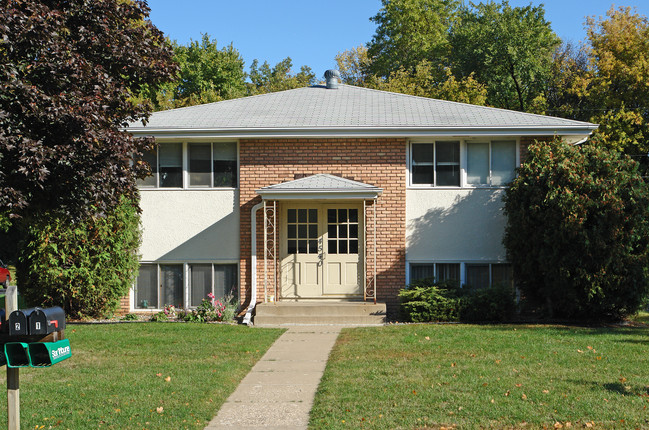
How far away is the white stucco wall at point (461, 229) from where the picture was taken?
51.4 ft

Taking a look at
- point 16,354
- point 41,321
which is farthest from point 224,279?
point 41,321

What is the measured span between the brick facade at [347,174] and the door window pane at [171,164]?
4.73 feet

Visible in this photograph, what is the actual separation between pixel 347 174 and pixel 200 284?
4212mm

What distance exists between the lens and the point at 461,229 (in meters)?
15.7

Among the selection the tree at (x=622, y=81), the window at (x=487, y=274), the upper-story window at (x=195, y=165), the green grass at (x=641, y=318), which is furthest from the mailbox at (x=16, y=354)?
the tree at (x=622, y=81)

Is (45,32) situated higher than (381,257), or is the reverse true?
(45,32)

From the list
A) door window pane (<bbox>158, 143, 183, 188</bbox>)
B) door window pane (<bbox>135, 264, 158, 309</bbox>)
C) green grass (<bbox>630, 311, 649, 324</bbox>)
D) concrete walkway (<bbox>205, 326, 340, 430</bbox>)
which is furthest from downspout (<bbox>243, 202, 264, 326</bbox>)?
green grass (<bbox>630, 311, 649, 324</bbox>)

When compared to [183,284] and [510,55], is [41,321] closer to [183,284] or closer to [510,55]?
[183,284]

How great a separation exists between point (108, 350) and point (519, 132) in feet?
31.6

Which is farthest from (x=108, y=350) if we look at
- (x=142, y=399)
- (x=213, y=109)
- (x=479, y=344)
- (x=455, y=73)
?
(x=455, y=73)

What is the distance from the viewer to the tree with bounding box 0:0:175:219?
8.46 m

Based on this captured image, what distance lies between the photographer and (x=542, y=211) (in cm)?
1385

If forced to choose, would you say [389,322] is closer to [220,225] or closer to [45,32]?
[220,225]

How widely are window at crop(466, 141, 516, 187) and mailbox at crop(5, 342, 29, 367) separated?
12.2 meters
